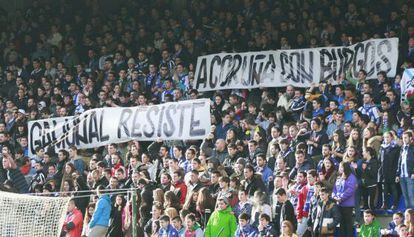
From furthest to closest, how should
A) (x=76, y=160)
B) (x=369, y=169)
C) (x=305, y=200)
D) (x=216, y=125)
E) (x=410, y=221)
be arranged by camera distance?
(x=76, y=160), (x=216, y=125), (x=369, y=169), (x=305, y=200), (x=410, y=221)

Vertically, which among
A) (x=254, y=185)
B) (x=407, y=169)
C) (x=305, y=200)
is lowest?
(x=305, y=200)

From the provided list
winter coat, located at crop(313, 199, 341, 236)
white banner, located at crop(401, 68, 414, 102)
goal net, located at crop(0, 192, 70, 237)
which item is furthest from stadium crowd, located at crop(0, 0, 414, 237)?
goal net, located at crop(0, 192, 70, 237)

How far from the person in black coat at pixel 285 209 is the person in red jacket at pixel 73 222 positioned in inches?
139

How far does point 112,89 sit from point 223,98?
2926 mm

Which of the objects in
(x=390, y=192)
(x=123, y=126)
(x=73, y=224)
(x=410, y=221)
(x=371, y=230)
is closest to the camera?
(x=410, y=221)

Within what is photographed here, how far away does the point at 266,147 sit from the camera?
20.7 m

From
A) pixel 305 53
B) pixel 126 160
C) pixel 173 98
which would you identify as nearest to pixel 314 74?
pixel 305 53

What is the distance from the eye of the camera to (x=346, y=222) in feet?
60.2

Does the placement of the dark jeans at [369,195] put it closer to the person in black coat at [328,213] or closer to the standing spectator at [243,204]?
the person in black coat at [328,213]

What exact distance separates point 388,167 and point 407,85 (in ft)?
9.08

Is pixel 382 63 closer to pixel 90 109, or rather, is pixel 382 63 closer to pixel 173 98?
pixel 173 98

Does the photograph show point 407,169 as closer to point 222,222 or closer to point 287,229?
point 287,229

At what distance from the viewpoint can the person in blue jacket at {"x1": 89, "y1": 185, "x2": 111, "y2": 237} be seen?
65.0 ft

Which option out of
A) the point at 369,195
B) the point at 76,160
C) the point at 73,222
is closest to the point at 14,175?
the point at 76,160
